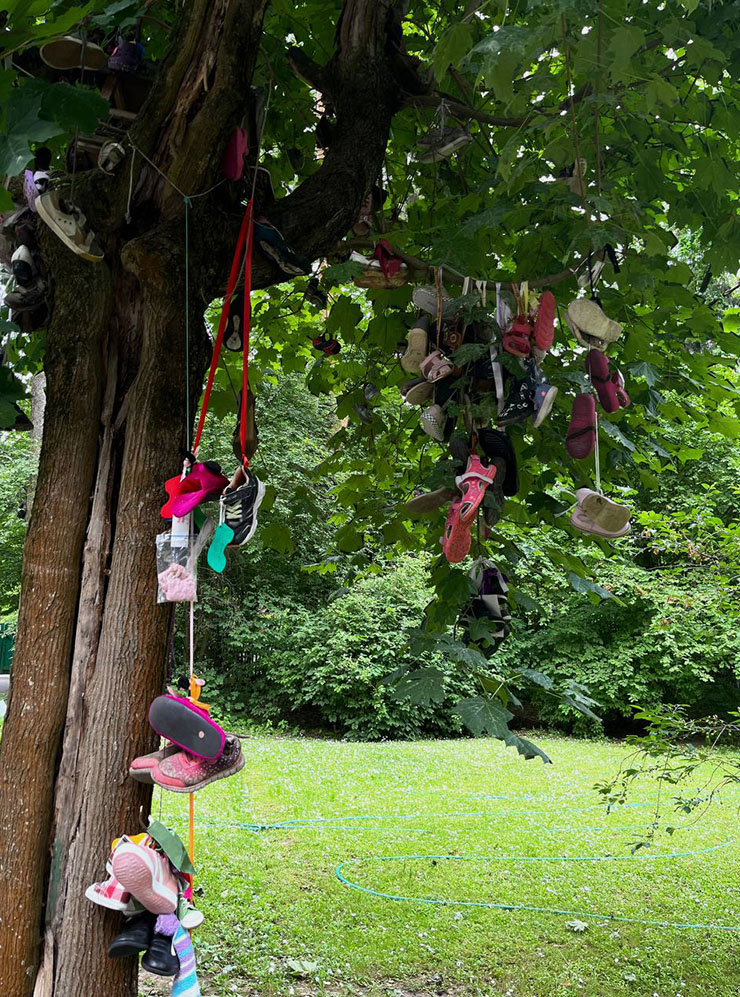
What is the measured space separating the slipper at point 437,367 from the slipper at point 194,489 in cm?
92

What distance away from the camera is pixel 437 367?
2.69 m

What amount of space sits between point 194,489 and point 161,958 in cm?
113

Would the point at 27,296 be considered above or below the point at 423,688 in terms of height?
above

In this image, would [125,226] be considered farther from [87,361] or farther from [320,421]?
[320,421]

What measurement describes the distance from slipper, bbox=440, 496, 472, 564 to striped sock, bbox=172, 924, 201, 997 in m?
1.31

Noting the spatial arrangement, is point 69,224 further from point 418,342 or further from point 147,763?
point 147,763

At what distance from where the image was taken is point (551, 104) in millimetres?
2979

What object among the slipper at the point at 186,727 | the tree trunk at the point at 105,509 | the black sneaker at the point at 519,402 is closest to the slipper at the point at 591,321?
the black sneaker at the point at 519,402


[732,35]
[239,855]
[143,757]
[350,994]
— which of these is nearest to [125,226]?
[143,757]

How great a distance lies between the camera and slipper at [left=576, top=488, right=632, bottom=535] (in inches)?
90.0

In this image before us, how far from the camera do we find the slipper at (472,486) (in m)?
2.49

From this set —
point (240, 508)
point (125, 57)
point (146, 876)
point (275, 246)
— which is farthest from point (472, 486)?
point (125, 57)

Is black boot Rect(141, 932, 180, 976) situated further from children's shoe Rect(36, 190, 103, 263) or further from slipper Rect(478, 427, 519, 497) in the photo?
children's shoe Rect(36, 190, 103, 263)

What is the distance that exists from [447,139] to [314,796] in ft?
19.9
